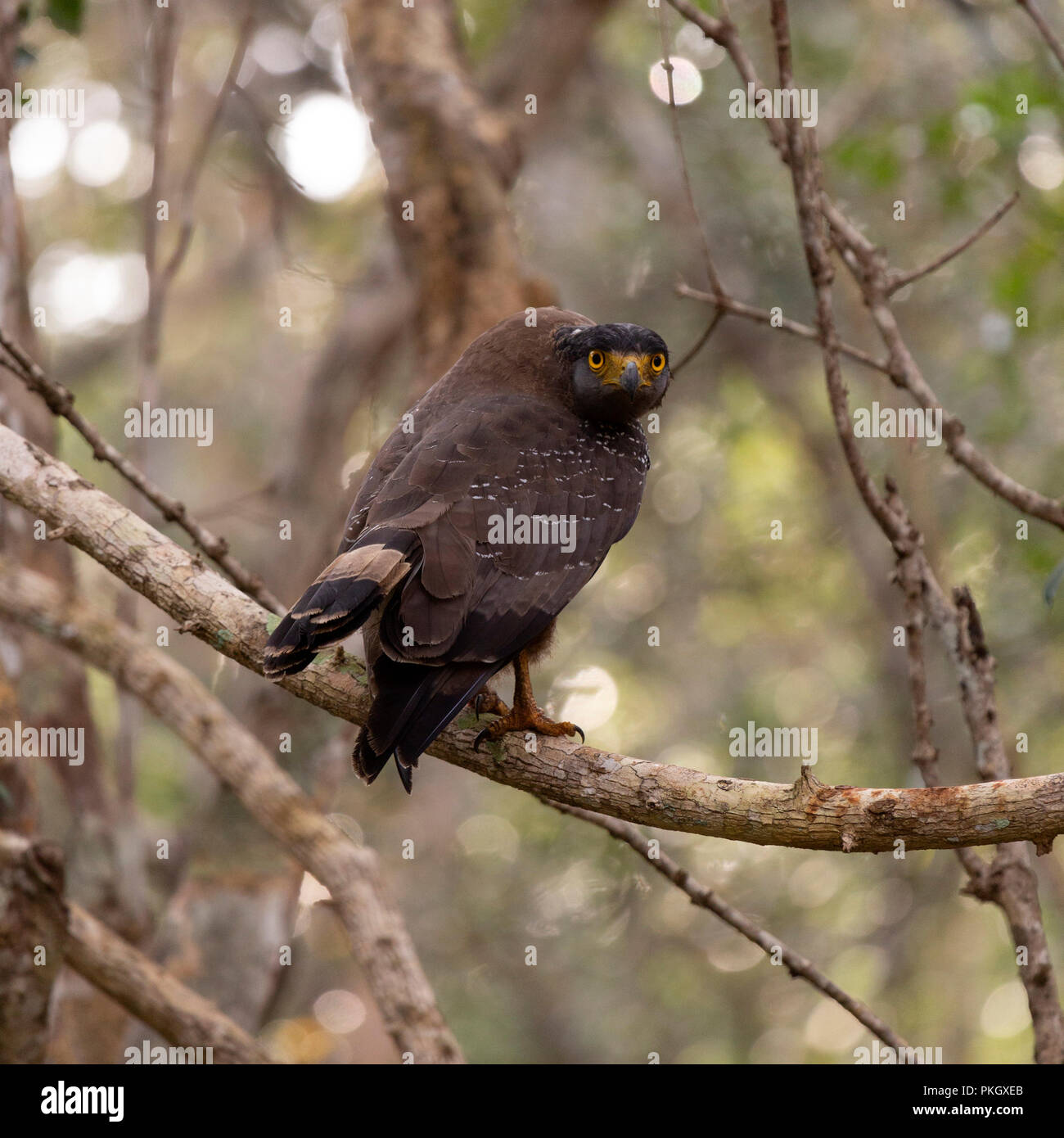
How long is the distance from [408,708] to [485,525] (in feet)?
2.16

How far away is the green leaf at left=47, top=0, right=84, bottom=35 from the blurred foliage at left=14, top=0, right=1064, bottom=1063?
2.35m

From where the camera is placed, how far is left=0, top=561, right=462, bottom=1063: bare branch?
4738mm

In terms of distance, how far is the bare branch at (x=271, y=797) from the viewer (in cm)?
474

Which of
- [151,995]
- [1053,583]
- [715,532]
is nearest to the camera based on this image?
[1053,583]

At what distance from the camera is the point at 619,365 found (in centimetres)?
389

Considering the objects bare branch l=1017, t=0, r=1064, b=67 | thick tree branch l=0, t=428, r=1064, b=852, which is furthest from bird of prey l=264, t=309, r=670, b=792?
bare branch l=1017, t=0, r=1064, b=67

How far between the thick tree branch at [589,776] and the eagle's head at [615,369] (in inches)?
43.2
